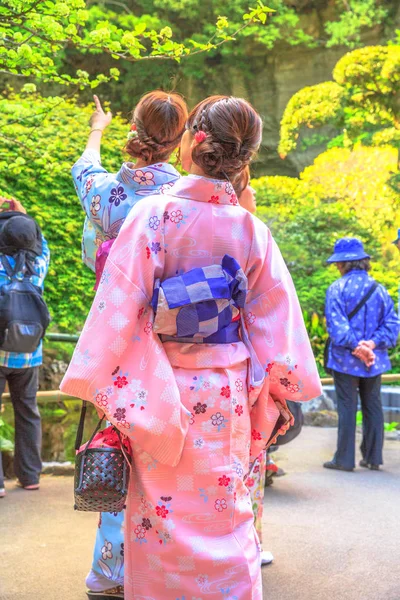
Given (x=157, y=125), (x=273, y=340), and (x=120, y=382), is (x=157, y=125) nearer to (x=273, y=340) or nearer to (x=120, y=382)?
(x=273, y=340)

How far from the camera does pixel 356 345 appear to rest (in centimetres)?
609

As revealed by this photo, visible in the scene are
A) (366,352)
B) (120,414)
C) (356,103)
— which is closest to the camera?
(120,414)

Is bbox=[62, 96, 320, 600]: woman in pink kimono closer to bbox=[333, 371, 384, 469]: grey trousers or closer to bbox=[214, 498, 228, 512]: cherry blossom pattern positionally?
bbox=[214, 498, 228, 512]: cherry blossom pattern

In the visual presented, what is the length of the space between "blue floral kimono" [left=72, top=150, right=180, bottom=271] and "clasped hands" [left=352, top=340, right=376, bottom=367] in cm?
355

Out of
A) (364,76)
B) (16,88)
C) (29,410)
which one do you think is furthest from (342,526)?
(16,88)

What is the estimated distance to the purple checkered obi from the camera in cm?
224

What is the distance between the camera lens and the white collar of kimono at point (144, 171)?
2.88 m

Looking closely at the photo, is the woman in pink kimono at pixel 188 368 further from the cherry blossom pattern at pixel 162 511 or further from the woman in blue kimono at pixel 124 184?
the woman in blue kimono at pixel 124 184

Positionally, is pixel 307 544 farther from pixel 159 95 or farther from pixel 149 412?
pixel 159 95

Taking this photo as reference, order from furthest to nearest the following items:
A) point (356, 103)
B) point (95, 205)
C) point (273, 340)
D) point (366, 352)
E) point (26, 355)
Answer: point (356, 103), point (366, 352), point (26, 355), point (95, 205), point (273, 340)

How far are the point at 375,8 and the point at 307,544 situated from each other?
14227 mm

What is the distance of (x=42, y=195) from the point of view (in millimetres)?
8047

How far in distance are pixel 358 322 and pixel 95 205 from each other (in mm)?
3778

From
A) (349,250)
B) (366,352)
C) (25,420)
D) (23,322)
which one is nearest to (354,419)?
(366,352)
